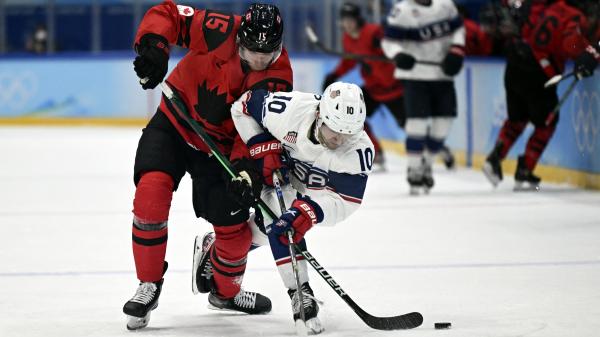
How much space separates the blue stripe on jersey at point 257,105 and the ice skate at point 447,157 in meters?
5.95

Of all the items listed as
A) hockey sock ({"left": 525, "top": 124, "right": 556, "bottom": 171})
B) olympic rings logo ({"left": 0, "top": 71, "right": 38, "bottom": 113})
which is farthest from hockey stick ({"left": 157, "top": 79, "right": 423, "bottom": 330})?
olympic rings logo ({"left": 0, "top": 71, "right": 38, "bottom": 113})

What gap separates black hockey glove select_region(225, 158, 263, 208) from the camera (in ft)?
11.5

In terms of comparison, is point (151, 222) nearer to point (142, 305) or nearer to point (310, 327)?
point (142, 305)

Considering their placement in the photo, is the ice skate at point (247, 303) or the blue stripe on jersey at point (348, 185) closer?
the blue stripe on jersey at point (348, 185)

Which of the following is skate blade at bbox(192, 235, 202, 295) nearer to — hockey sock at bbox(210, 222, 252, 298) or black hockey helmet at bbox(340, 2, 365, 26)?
hockey sock at bbox(210, 222, 252, 298)

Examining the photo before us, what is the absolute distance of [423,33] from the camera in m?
7.87

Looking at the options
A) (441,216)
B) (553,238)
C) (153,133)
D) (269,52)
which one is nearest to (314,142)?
(269,52)

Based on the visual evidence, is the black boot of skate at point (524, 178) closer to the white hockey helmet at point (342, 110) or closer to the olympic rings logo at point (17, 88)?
the white hockey helmet at point (342, 110)

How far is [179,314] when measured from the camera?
3.89 m

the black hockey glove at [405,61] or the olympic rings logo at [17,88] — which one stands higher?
the black hockey glove at [405,61]

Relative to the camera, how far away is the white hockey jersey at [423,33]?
7805 mm

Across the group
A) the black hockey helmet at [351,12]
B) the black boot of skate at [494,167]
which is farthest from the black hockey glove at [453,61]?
the black hockey helmet at [351,12]

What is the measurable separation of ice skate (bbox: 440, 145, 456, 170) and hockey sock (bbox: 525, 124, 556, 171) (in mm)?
1807

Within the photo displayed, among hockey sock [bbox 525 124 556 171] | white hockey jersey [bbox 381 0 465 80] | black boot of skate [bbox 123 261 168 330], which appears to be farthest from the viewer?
white hockey jersey [bbox 381 0 465 80]
